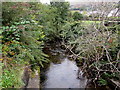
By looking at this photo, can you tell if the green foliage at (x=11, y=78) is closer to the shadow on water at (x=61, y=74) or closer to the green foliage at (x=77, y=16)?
the shadow on water at (x=61, y=74)

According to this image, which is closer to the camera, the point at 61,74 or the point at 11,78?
the point at 11,78

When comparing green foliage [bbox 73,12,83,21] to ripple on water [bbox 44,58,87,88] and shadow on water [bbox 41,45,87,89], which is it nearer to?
shadow on water [bbox 41,45,87,89]

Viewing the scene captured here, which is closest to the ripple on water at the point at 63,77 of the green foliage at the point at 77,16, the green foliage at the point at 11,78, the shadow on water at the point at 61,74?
the shadow on water at the point at 61,74

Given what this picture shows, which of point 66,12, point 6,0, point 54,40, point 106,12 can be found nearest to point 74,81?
point 106,12

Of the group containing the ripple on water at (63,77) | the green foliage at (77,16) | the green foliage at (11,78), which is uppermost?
the green foliage at (77,16)

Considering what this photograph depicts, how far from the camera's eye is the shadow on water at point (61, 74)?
3808 mm

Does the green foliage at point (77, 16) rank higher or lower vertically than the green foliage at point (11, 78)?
higher

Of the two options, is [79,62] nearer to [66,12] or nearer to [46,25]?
[46,25]

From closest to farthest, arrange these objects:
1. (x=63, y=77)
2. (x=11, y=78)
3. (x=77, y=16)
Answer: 1. (x=11, y=78)
2. (x=63, y=77)
3. (x=77, y=16)

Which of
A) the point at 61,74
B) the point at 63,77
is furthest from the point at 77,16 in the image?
the point at 63,77

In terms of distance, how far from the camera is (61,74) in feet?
14.5

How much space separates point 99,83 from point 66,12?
19.3 feet

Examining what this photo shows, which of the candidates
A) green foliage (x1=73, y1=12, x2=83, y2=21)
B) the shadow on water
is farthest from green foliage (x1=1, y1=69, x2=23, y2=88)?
green foliage (x1=73, y1=12, x2=83, y2=21)

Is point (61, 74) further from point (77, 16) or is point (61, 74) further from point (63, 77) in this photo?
point (77, 16)
